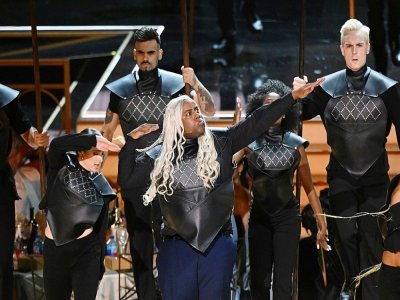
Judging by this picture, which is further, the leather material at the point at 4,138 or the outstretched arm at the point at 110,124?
the outstretched arm at the point at 110,124

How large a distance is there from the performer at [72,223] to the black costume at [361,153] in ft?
3.78

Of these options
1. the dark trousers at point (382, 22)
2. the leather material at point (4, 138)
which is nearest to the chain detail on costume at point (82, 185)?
the leather material at point (4, 138)

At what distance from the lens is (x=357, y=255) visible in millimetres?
5191

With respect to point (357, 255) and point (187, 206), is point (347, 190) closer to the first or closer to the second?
point (357, 255)

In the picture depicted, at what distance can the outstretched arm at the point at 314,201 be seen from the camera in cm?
520

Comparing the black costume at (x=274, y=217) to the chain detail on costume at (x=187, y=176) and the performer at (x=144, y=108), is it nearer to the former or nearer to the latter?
the performer at (x=144, y=108)

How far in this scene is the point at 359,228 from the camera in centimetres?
514

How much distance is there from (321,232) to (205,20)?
334cm

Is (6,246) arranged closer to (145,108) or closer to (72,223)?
(72,223)

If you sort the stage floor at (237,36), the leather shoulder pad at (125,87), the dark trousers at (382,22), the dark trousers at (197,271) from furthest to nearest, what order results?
the stage floor at (237,36) < the dark trousers at (382,22) < the leather shoulder pad at (125,87) < the dark trousers at (197,271)

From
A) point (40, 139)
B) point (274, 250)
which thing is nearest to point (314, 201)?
point (274, 250)

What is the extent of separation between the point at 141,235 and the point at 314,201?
854 mm

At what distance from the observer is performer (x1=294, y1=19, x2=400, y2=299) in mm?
5125

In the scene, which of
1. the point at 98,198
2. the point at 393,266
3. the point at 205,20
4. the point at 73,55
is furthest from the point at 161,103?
the point at 205,20
